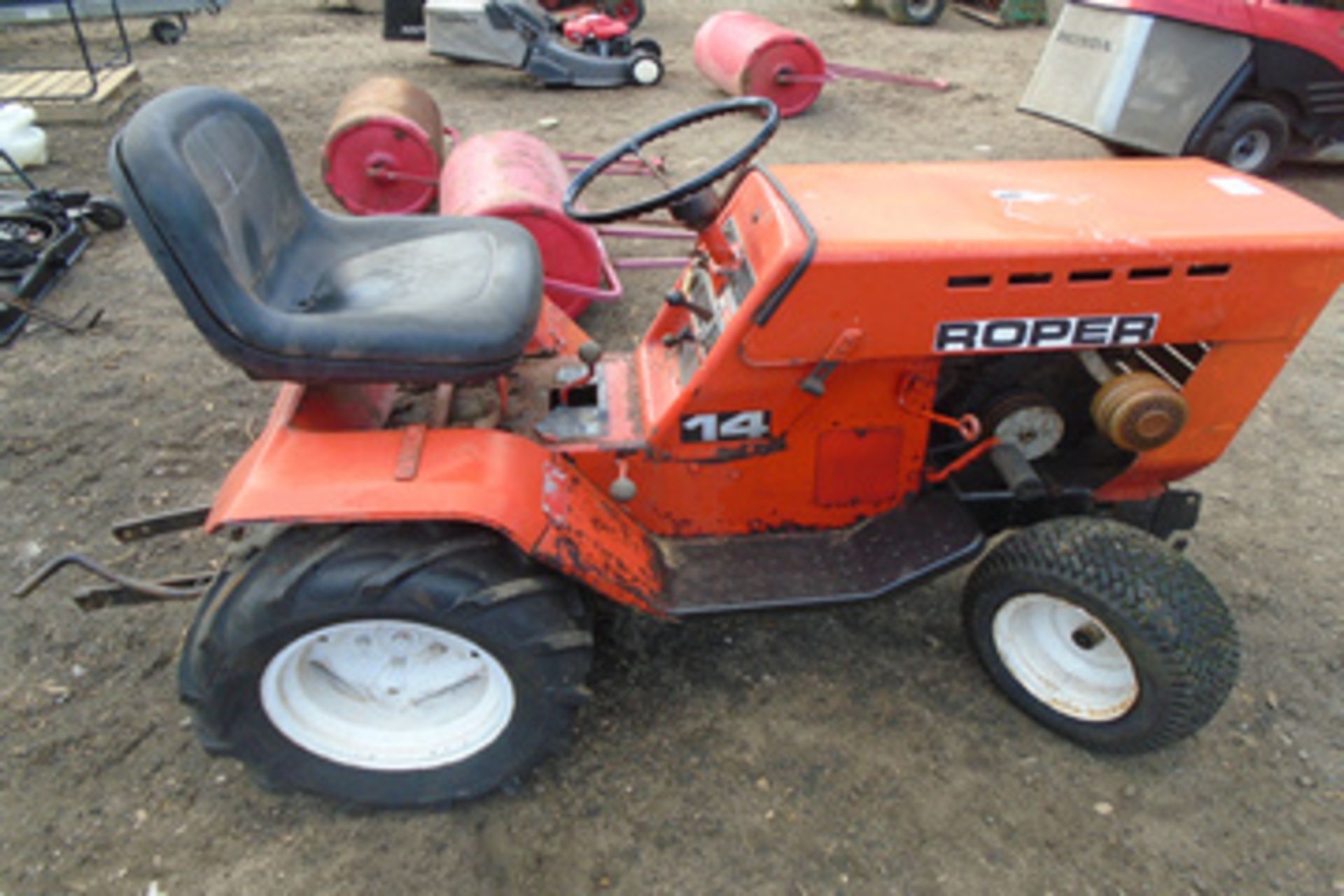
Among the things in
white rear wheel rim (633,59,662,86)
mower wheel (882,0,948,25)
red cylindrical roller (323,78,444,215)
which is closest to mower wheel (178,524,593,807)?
red cylindrical roller (323,78,444,215)

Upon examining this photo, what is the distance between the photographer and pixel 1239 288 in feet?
A: 6.93

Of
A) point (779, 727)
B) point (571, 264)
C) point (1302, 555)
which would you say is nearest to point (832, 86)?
point (571, 264)

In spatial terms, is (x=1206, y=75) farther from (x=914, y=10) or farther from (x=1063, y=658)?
(x=914, y=10)

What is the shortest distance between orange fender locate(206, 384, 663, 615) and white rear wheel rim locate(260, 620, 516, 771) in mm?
323

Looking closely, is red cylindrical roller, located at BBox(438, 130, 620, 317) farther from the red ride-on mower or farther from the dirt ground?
the red ride-on mower

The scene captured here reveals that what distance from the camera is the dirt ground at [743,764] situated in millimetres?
2072

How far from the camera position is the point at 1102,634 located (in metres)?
2.22

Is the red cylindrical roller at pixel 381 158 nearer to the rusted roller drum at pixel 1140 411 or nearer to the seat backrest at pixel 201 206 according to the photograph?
the seat backrest at pixel 201 206

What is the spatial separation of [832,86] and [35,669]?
736 cm

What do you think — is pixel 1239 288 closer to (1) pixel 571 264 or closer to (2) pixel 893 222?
(2) pixel 893 222

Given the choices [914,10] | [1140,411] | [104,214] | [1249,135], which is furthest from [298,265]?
[914,10]

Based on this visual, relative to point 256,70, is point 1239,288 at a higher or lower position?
higher

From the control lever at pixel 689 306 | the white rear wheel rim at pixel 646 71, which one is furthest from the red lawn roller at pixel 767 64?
the control lever at pixel 689 306

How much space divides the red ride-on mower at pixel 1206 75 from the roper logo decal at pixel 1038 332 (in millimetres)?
4150
